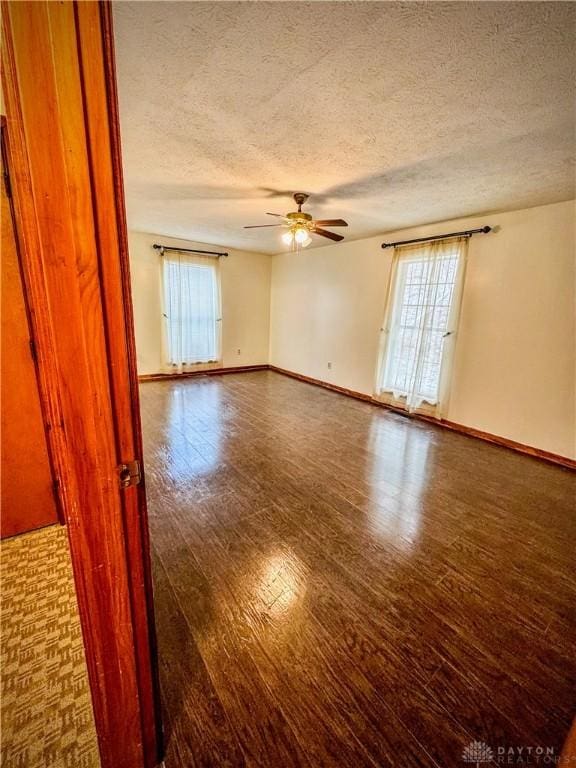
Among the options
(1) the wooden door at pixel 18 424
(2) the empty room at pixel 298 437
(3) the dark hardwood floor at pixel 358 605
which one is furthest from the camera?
(1) the wooden door at pixel 18 424

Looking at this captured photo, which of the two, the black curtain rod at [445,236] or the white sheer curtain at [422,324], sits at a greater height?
the black curtain rod at [445,236]

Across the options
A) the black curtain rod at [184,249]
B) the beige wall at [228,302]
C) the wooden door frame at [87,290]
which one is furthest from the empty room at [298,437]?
the beige wall at [228,302]

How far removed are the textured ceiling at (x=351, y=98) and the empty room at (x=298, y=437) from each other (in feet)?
0.05

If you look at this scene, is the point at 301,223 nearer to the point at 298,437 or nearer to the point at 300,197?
the point at 300,197

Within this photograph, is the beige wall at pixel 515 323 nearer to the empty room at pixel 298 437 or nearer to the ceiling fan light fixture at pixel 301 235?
the empty room at pixel 298 437

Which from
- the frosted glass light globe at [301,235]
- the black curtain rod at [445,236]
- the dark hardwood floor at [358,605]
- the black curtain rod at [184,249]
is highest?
the black curtain rod at [184,249]

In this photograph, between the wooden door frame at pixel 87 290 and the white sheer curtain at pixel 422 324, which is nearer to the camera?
the wooden door frame at pixel 87 290

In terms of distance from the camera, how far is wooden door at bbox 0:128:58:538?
5.02 ft

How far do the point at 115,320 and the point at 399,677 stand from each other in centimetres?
160

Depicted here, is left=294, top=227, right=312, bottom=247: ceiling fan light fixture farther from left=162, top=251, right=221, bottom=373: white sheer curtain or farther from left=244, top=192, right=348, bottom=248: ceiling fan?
left=162, top=251, right=221, bottom=373: white sheer curtain

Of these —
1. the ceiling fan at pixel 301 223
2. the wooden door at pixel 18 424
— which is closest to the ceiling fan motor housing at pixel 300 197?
the ceiling fan at pixel 301 223

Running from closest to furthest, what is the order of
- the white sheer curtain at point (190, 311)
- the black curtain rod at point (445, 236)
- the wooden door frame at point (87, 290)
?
the wooden door frame at point (87, 290) → the black curtain rod at point (445, 236) → the white sheer curtain at point (190, 311)

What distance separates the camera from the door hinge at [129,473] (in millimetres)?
691

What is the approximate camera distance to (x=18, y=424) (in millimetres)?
1693
